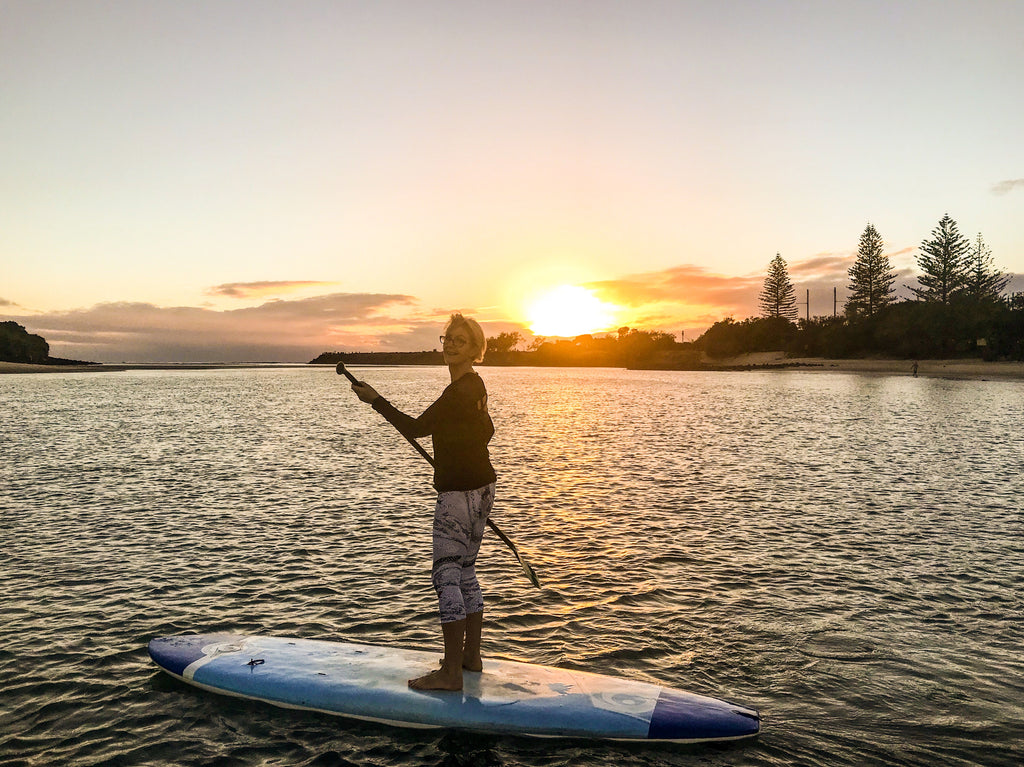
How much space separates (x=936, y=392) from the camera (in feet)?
201

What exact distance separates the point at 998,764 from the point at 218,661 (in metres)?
7.27

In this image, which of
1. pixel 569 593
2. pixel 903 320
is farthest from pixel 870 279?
pixel 569 593

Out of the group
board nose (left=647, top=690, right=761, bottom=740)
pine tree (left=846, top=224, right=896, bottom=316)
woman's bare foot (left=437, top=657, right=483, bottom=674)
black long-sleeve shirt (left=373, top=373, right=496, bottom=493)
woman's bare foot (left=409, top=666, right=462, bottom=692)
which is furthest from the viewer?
pine tree (left=846, top=224, right=896, bottom=316)

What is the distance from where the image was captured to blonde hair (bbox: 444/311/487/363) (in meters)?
5.95

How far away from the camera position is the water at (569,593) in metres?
6.11

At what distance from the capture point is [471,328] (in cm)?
595

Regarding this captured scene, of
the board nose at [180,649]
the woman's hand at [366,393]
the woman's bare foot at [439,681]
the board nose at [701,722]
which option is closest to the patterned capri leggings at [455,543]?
the woman's bare foot at [439,681]

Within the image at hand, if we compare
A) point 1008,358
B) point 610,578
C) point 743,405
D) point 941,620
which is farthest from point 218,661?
point 1008,358

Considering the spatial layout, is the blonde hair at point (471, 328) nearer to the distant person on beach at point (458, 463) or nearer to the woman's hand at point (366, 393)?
the distant person on beach at point (458, 463)

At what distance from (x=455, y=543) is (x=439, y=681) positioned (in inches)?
59.0

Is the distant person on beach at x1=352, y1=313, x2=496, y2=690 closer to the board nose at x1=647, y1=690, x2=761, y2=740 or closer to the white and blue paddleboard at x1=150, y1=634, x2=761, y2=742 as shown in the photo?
the white and blue paddleboard at x1=150, y1=634, x2=761, y2=742

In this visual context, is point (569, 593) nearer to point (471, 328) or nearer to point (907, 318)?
point (471, 328)

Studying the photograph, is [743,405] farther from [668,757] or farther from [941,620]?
[668,757]

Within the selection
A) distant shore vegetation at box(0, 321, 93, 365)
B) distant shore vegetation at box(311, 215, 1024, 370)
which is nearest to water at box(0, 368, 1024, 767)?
distant shore vegetation at box(311, 215, 1024, 370)
